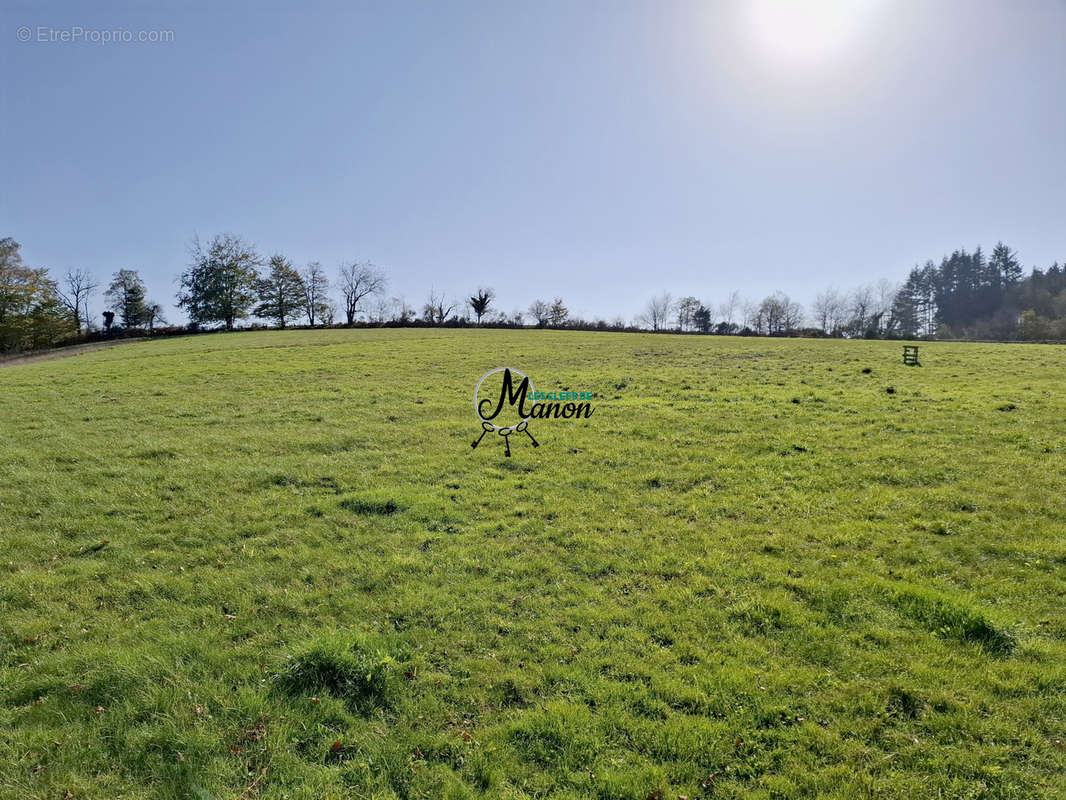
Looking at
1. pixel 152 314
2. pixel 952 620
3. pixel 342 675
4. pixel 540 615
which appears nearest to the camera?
pixel 342 675

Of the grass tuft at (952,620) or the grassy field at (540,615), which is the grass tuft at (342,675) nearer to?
the grassy field at (540,615)

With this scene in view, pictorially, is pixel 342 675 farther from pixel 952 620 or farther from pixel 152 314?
pixel 152 314

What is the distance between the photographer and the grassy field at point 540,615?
389 centimetres

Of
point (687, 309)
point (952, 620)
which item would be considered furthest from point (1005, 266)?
point (952, 620)

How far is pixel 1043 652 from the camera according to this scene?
4.84 meters

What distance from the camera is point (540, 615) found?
5.77 m

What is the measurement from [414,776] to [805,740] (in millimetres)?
3138

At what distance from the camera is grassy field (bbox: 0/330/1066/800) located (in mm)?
3887

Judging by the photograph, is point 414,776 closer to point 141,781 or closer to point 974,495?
point 141,781

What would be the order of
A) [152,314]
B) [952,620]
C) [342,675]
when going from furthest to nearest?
1. [152,314]
2. [952,620]
3. [342,675]

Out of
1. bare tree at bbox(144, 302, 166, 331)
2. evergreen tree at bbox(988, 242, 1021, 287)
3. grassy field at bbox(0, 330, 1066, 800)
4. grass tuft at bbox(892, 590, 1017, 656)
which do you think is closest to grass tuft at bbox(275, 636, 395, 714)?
grassy field at bbox(0, 330, 1066, 800)

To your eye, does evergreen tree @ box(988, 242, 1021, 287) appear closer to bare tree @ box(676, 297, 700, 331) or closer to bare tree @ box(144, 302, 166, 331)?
bare tree @ box(676, 297, 700, 331)

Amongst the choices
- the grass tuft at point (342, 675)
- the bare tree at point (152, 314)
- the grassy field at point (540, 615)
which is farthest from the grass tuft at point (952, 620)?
the bare tree at point (152, 314)

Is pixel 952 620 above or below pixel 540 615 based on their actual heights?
above
